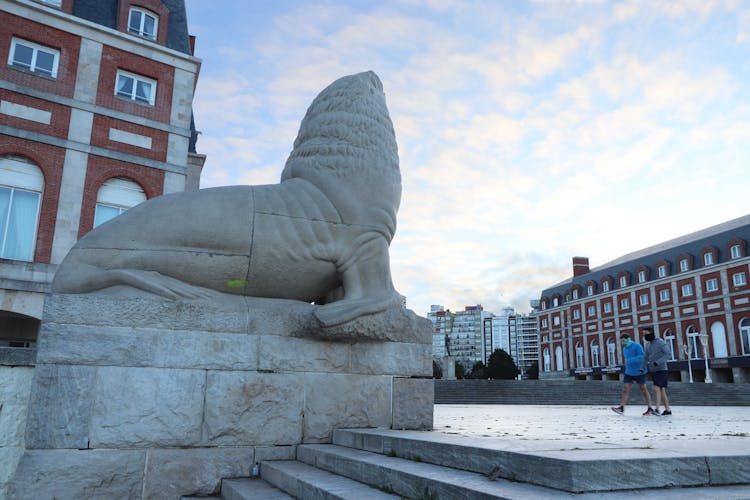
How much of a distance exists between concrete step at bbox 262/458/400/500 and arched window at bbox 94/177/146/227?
1453cm

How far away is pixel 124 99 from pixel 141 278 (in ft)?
50.4

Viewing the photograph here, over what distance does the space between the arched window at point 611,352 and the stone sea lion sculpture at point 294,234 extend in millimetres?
53429

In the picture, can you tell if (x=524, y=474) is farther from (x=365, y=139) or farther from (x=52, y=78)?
(x=52, y=78)

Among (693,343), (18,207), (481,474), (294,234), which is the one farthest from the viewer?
(693,343)

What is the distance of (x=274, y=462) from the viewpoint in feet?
13.6

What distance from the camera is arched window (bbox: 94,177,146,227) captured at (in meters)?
16.4

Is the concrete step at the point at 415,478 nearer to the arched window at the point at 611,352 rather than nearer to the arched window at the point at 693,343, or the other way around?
the arched window at the point at 693,343

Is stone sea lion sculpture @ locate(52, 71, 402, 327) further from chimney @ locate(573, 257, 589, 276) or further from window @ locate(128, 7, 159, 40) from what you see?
chimney @ locate(573, 257, 589, 276)

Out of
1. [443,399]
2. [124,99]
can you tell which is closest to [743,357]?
[443,399]

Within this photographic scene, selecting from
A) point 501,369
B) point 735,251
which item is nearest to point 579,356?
point 501,369

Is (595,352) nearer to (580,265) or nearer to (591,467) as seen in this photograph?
(580,265)


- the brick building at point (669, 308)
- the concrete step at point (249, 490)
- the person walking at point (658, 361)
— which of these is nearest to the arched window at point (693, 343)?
the brick building at point (669, 308)

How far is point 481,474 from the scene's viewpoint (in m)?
2.62

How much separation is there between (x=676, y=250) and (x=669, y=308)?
5.18m
